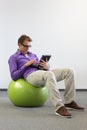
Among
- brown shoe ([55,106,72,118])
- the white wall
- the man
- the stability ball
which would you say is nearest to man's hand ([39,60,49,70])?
the man

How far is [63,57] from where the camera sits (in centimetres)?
562

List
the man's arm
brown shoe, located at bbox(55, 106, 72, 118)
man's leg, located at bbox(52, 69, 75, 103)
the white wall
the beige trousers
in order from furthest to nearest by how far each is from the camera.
Result: the white wall < the man's arm < man's leg, located at bbox(52, 69, 75, 103) < the beige trousers < brown shoe, located at bbox(55, 106, 72, 118)

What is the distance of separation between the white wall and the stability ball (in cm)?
175

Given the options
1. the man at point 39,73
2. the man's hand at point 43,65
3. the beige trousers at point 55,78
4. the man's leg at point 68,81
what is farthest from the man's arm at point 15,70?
the man's leg at point 68,81

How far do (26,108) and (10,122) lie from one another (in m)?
0.83

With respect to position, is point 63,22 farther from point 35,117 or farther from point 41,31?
point 35,117

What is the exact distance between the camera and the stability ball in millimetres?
3875

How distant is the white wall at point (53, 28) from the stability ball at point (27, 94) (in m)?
1.75

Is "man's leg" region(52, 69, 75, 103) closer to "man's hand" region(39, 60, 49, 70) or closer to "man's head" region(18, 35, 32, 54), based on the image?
"man's hand" region(39, 60, 49, 70)

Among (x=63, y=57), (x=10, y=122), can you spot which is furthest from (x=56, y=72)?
(x=63, y=57)

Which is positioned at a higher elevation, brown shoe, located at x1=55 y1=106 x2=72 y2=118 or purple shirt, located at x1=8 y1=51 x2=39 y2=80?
purple shirt, located at x1=8 y1=51 x2=39 y2=80

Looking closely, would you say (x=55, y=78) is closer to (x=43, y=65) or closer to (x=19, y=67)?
(x=43, y=65)

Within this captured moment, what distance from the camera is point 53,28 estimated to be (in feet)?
18.3

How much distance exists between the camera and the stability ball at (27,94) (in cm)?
388
